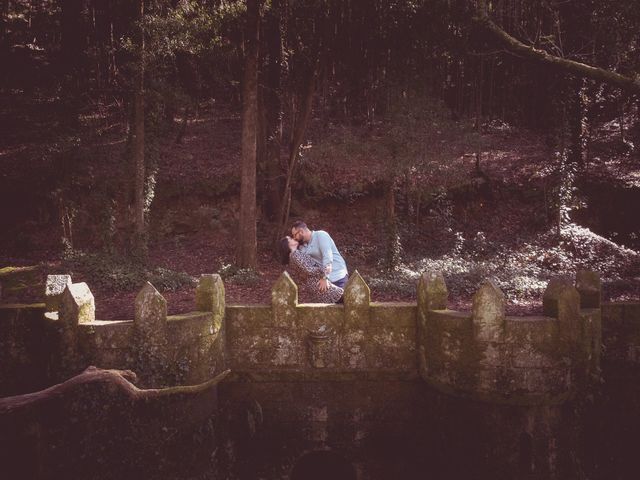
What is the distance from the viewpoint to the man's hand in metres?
6.60

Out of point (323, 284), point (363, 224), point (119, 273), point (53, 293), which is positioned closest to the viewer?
point (53, 293)

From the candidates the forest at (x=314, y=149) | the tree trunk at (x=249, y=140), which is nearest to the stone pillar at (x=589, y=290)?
the forest at (x=314, y=149)

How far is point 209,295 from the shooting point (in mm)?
6227

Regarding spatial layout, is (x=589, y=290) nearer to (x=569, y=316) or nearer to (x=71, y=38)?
(x=569, y=316)

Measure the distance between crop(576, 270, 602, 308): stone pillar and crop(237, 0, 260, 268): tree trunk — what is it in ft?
25.4

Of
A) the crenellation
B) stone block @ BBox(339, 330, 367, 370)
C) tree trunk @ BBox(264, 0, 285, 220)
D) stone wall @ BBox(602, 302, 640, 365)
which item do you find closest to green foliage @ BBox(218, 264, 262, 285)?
tree trunk @ BBox(264, 0, 285, 220)

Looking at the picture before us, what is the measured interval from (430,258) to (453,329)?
715 cm

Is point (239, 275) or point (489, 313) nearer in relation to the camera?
point (489, 313)


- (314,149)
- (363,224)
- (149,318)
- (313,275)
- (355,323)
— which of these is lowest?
(355,323)

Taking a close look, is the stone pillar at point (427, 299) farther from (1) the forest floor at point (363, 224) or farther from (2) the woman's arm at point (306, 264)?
(1) the forest floor at point (363, 224)

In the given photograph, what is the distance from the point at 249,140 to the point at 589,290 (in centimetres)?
835

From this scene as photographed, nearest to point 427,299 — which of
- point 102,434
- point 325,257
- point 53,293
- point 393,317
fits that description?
point 393,317

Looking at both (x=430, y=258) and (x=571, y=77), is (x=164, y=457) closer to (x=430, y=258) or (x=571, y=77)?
(x=430, y=258)

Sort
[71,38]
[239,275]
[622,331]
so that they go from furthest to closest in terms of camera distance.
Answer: [71,38]
[239,275]
[622,331]
